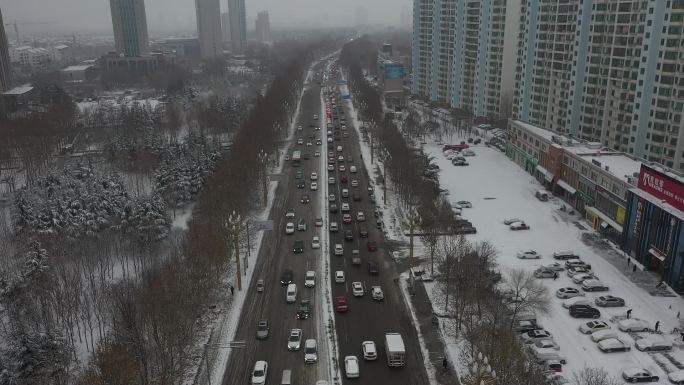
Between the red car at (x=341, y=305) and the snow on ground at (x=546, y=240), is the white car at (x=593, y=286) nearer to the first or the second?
the snow on ground at (x=546, y=240)

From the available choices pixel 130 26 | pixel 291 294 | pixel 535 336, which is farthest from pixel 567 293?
pixel 130 26

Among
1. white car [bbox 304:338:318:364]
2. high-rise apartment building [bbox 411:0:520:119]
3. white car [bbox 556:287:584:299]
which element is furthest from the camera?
high-rise apartment building [bbox 411:0:520:119]

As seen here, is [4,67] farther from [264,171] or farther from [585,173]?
[585,173]

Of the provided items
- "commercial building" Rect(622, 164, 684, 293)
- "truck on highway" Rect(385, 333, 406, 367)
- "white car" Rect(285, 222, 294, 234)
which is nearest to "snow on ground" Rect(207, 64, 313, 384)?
"white car" Rect(285, 222, 294, 234)

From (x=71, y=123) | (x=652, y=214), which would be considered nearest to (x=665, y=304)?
(x=652, y=214)

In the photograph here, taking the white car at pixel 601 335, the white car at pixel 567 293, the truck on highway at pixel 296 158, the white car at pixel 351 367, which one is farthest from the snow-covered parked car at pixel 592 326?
the truck on highway at pixel 296 158

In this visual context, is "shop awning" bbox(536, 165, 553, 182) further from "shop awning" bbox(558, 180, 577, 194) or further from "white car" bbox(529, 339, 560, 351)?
"white car" bbox(529, 339, 560, 351)
